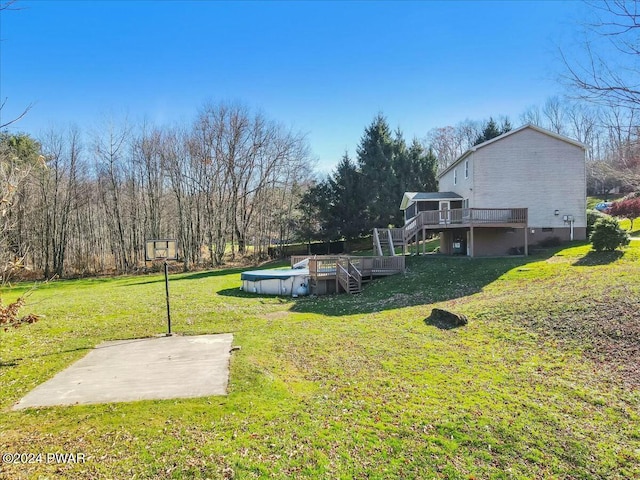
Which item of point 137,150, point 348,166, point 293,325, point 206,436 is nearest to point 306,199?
point 348,166

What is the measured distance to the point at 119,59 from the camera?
15977 mm

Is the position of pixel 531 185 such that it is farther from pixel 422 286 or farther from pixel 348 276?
pixel 348 276

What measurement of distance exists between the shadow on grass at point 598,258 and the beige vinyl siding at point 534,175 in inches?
226

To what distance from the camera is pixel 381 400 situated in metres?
5.84

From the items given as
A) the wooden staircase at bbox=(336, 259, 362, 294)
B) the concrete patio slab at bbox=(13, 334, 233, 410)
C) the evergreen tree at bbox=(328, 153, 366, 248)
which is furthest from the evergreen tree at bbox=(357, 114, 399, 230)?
the concrete patio slab at bbox=(13, 334, 233, 410)

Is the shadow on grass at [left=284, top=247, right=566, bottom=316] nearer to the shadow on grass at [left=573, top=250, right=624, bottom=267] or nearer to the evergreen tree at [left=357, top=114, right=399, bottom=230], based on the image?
the shadow on grass at [left=573, top=250, right=624, bottom=267]

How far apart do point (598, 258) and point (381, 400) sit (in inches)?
590

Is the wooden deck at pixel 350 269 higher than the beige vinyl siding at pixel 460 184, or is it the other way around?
the beige vinyl siding at pixel 460 184

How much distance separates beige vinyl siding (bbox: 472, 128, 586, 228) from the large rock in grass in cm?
1344

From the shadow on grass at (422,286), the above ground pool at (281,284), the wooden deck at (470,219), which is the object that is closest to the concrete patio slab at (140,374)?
the shadow on grass at (422,286)

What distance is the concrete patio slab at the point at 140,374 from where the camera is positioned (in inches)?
240

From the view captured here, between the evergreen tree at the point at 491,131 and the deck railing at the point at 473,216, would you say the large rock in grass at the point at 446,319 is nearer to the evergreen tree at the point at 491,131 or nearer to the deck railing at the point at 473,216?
the deck railing at the point at 473,216

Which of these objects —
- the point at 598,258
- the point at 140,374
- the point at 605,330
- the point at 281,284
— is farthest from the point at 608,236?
the point at 140,374

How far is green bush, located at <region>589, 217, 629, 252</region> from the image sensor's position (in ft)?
53.4
